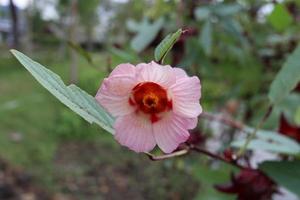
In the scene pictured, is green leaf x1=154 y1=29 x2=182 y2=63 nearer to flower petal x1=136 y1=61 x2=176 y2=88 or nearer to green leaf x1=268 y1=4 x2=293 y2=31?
flower petal x1=136 y1=61 x2=176 y2=88

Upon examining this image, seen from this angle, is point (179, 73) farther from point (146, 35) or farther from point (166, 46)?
point (146, 35)

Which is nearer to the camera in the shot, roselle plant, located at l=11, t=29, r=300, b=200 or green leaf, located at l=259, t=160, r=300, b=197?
roselle plant, located at l=11, t=29, r=300, b=200

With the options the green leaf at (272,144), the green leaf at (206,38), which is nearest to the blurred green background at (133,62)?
the green leaf at (206,38)

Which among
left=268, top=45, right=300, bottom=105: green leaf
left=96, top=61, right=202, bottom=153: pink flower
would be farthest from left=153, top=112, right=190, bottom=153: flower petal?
left=268, top=45, right=300, bottom=105: green leaf

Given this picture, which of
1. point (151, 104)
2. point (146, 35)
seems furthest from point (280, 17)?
point (151, 104)

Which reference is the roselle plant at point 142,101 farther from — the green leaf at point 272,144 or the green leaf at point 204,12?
the green leaf at point 204,12

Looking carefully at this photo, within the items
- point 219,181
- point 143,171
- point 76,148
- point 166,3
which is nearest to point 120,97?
point 219,181
